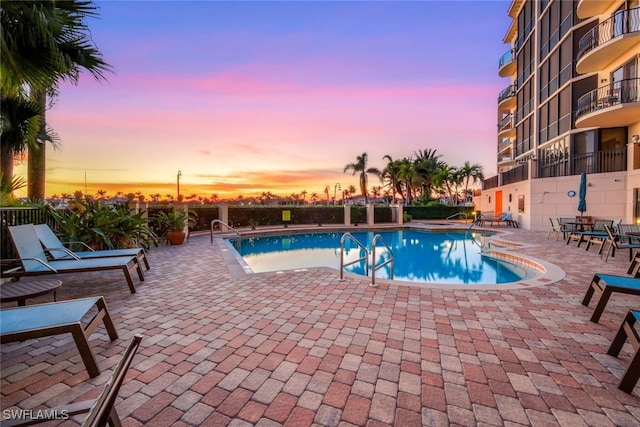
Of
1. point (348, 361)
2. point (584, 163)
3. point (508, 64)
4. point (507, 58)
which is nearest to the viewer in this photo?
point (348, 361)

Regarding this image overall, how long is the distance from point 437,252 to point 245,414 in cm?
1112

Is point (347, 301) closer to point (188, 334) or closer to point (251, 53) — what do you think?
point (188, 334)

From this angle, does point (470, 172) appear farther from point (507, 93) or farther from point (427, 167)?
point (507, 93)

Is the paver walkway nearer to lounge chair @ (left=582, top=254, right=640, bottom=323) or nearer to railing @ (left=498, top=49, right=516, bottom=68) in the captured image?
lounge chair @ (left=582, top=254, right=640, bottom=323)

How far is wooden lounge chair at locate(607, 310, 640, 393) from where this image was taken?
2.07 meters

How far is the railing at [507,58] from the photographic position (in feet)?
77.2

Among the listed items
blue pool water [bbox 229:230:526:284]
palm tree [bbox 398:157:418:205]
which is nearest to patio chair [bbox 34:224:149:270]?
blue pool water [bbox 229:230:526:284]

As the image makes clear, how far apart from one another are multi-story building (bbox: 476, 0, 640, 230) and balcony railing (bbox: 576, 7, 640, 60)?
0.03 m

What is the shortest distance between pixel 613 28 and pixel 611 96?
9.15ft

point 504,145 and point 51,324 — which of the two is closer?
point 51,324

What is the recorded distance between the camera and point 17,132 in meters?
6.75

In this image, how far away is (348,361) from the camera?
2.53 meters

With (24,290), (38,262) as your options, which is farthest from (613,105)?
(38,262)

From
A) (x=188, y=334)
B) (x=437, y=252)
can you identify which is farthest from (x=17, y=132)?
(x=437, y=252)
